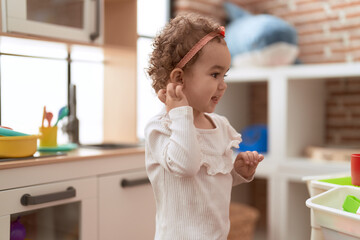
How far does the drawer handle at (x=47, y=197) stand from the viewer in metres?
1.45

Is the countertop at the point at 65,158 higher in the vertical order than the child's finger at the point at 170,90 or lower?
lower

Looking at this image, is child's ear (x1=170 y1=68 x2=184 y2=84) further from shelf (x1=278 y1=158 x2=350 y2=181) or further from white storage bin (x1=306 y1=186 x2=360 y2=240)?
shelf (x1=278 y1=158 x2=350 y2=181)

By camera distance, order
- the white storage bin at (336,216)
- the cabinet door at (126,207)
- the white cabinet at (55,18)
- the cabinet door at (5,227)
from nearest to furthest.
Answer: the white storage bin at (336,216) < the cabinet door at (5,227) < the white cabinet at (55,18) < the cabinet door at (126,207)

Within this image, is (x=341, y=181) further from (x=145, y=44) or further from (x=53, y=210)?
(x=145, y=44)

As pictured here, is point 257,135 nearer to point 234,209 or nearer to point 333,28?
point 234,209

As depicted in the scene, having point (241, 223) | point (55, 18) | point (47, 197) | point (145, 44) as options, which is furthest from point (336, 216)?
point (145, 44)

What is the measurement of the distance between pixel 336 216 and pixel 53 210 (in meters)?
1.13

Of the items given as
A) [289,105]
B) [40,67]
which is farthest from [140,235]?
[289,105]

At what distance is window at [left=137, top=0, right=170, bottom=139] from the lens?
8.93ft

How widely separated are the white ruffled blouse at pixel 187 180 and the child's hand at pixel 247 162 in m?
0.06

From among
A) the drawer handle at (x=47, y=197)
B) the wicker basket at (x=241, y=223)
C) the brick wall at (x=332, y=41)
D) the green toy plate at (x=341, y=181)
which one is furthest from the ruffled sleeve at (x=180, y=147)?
the brick wall at (x=332, y=41)

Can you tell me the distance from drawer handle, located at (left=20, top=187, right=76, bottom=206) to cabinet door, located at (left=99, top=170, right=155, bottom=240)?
176 millimetres

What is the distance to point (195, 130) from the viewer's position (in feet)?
3.37

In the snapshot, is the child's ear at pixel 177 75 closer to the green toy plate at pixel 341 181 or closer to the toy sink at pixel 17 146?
the green toy plate at pixel 341 181
